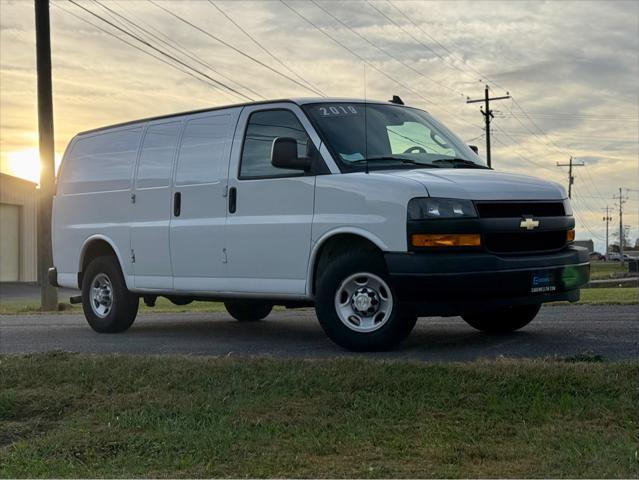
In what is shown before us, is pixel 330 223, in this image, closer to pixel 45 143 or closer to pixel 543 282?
pixel 543 282

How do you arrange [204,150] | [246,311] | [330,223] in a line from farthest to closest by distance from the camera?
[246,311] → [204,150] → [330,223]

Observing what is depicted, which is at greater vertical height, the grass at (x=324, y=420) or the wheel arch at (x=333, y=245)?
the wheel arch at (x=333, y=245)

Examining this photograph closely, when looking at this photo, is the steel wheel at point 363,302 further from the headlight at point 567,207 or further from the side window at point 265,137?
the headlight at point 567,207

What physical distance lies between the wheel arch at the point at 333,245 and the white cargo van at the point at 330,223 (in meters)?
0.01

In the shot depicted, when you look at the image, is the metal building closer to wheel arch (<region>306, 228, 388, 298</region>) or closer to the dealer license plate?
wheel arch (<region>306, 228, 388, 298</region>)

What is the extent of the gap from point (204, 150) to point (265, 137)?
2.60ft

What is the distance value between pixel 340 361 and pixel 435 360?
79 cm

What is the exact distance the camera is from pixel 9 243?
39.5m

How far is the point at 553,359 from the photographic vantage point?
5703 millimetres

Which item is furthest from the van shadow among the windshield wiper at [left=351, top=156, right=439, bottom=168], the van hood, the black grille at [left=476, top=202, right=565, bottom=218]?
the windshield wiper at [left=351, top=156, right=439, bottom=168]

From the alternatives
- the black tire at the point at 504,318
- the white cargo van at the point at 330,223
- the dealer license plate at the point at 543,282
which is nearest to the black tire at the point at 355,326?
the white cargo van at the point at 330,223

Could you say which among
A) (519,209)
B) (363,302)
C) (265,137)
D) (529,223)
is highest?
(265,137)

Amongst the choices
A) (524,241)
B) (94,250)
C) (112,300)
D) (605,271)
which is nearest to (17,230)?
(94,250)

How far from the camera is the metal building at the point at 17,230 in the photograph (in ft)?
128
